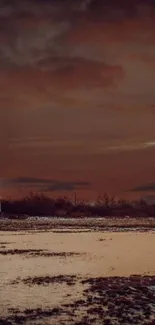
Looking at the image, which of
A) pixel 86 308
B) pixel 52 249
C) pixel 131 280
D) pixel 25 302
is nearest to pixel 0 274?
pixel 131 280

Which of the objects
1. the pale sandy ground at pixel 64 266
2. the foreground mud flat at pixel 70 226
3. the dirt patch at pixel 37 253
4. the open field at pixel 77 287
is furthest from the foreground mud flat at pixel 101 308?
the foreground mud flat at pixel 70 226

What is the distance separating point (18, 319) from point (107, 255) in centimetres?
2447

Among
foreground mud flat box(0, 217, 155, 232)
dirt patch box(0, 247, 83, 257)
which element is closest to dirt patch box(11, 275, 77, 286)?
dirt patch box(0, 247, 83, 257)

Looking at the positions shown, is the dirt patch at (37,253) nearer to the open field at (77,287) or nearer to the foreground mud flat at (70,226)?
the open field at (77,287)

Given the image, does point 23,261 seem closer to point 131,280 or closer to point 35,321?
point 131,280

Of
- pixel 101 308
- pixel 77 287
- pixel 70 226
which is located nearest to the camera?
pixel 101 308

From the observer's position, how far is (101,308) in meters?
22.4

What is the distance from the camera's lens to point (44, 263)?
3803 centimetres

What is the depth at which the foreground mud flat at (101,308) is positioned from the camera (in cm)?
2020

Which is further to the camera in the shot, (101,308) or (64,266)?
(64,266)

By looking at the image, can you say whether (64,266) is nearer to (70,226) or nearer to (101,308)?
(101,308)

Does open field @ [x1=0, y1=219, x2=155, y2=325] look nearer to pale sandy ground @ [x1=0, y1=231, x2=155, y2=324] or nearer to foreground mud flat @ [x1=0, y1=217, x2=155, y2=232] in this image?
pale sandy ground @ [x1=0, y1=231, x2=155, y2=324]

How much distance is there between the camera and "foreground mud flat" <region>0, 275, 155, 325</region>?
20.2 m

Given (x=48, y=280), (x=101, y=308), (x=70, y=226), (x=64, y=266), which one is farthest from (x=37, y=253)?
(x=70, y=226)
